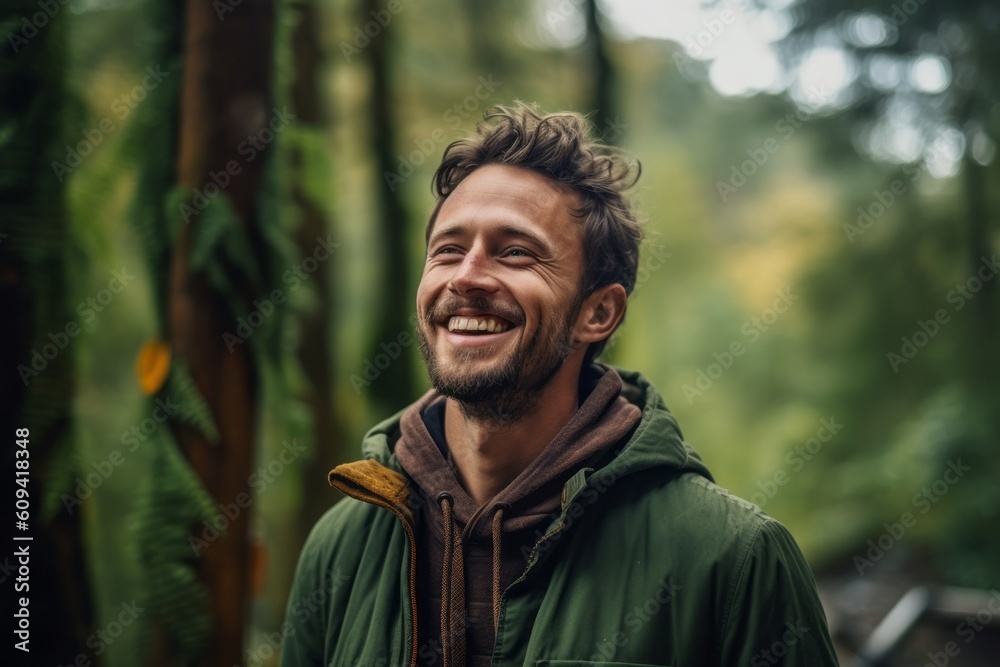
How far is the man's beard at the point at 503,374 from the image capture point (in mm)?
2145

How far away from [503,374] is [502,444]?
22cm

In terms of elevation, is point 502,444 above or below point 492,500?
above

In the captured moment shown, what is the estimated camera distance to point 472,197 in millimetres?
2301

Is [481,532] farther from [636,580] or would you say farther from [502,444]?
[636,580]

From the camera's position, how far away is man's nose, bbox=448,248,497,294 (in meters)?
2.16

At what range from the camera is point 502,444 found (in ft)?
7.32

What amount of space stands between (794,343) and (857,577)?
3.80 meters

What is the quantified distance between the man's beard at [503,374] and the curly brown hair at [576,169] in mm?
218

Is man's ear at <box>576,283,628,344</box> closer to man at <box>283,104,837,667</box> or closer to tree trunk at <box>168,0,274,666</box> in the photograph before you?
man at <box>283,104,837,667</box>
